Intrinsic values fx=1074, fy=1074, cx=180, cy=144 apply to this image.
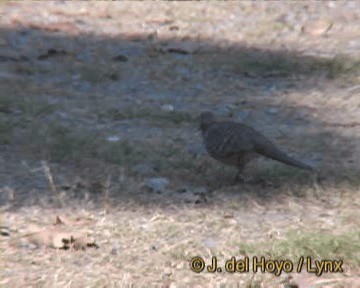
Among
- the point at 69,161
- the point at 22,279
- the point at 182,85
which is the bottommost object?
the point at 22,279

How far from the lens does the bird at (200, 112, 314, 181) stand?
554cm

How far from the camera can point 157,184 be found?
556cm

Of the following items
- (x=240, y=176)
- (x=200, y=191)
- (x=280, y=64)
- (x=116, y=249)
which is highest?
(x=280, y=64)

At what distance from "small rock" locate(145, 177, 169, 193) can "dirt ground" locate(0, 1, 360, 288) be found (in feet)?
0.04

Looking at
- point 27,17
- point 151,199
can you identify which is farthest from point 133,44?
point 151,199

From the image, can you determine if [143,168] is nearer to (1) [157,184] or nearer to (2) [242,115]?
(1) [157,184]

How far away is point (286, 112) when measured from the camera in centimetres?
737

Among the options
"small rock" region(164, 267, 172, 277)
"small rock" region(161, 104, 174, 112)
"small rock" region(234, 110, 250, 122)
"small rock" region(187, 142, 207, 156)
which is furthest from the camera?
"small rock" region(161, 104, 174, 112)

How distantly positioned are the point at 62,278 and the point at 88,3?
6.55 meters

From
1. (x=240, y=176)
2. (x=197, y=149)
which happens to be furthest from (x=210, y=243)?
(x=197, y=149)

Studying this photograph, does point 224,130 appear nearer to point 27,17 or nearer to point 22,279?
point 22,279

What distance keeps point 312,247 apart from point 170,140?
2.18 metres

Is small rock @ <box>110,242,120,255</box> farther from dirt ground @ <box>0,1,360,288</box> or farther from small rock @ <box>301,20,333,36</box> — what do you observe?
small rock @ <box>301,20,333,36</box>

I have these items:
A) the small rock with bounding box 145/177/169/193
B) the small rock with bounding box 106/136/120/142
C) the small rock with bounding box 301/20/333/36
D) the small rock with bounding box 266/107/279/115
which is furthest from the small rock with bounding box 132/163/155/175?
the small rock with bounding box 301/20/333/36
